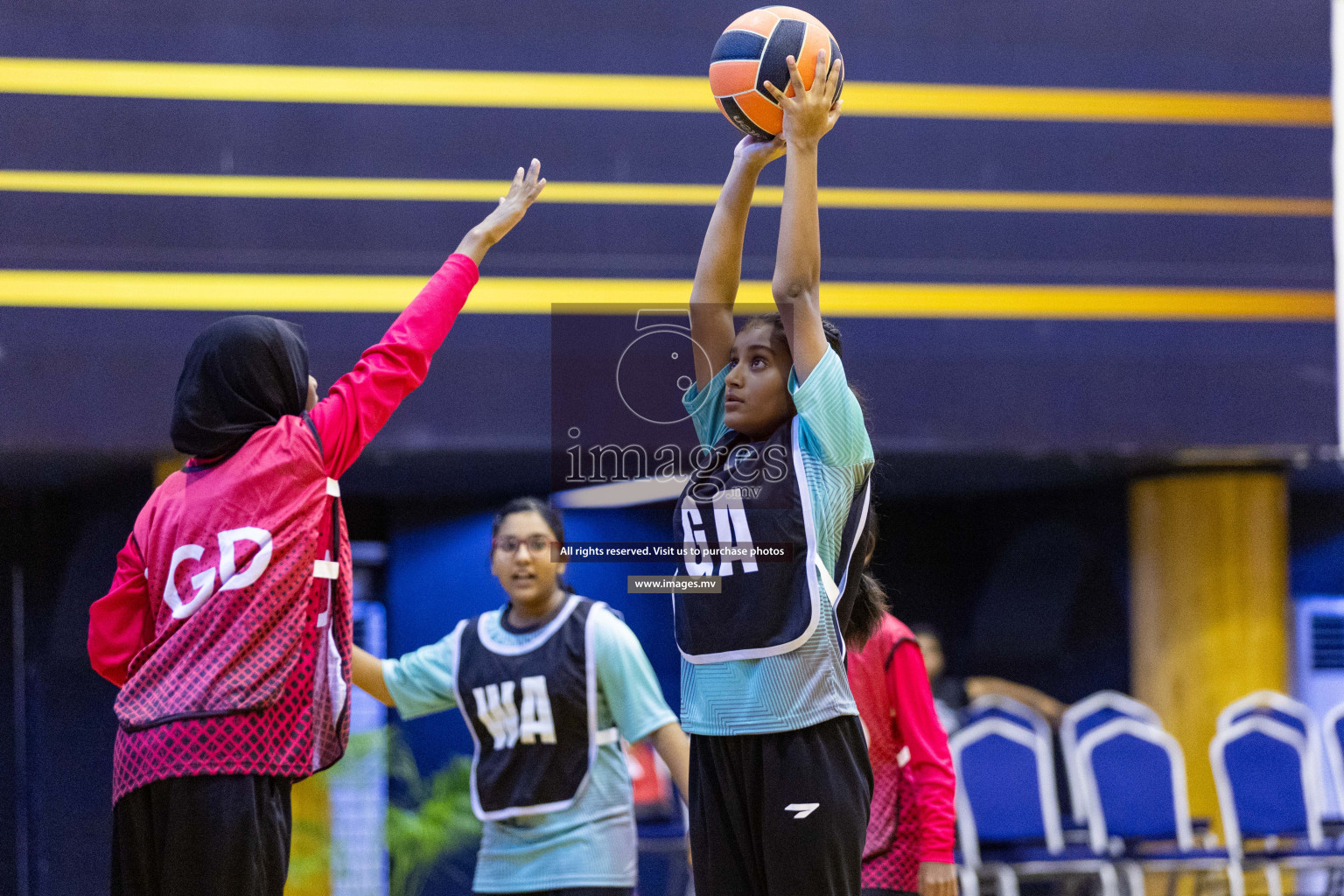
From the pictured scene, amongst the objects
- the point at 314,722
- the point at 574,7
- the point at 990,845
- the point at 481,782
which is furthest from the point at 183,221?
the point at 990,845

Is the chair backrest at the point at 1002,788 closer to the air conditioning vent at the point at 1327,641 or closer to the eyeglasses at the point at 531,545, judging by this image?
the air conditioning vent at the point at 1327,641

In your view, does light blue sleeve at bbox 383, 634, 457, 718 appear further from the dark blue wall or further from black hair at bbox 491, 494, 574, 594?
the dark blue wall

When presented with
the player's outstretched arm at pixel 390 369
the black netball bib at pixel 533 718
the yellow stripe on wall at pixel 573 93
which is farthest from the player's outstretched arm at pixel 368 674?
the yellow stripe on wall at pixel 573 93

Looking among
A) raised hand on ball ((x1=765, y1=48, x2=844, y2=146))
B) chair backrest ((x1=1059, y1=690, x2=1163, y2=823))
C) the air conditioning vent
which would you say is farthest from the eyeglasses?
the air conditioning vent

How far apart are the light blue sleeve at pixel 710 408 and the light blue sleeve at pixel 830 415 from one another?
273 millimetres

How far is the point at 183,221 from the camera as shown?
19.1ft

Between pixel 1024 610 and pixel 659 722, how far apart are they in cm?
449

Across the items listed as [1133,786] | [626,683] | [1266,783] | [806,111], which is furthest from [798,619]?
[1266,783]

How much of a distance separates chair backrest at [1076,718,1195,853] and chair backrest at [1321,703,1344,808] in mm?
927

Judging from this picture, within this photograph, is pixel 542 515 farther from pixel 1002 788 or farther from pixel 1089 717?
pixel 1089 717

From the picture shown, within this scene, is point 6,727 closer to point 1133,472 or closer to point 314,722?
point 314,722

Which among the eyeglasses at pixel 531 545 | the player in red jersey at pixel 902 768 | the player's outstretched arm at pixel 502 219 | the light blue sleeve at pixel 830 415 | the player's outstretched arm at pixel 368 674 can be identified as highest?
the player's outstretched arm at pixel 502 219

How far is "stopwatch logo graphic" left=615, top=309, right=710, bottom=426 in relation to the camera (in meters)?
3.66

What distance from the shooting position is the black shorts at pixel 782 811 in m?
2.38
